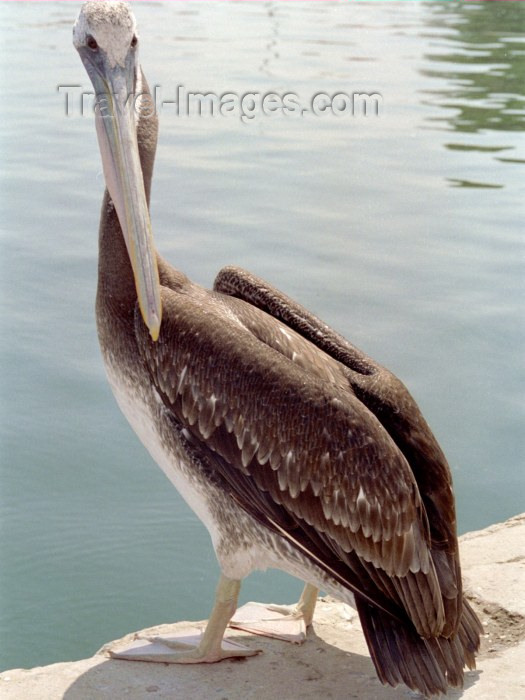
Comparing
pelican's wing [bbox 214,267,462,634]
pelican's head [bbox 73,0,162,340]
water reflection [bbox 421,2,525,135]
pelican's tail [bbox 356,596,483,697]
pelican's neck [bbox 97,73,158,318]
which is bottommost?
pelican's tail [bbox 356,596,483,697]

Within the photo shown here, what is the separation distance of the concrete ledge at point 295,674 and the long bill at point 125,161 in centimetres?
124

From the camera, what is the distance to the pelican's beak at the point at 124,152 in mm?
3186

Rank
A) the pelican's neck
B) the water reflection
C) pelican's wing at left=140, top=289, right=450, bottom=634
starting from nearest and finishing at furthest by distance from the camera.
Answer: pelican's wing at left=140, top=289, right=450, bottom=634, the pelican's neck, the water reflection

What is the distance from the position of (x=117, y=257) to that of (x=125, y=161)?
1.07 feet

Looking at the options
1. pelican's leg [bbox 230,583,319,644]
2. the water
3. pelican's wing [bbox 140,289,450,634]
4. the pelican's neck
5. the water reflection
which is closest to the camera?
pelican's wing [bbox 140,289,450,634]

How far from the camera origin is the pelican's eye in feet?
10.4

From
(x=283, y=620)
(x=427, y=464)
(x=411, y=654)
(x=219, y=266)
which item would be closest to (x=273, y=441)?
(x=427, y=464)

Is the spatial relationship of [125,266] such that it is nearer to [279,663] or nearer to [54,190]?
[279,663]

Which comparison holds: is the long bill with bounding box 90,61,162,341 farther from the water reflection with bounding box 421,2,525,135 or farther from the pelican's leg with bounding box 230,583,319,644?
the water reflection with bounding box 421,2,525,135

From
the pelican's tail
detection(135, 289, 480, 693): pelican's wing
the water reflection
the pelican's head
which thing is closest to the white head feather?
the pelican's head

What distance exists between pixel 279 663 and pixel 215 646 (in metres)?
0.22

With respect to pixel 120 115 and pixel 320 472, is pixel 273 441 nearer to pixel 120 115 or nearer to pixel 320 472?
pixel 320 472

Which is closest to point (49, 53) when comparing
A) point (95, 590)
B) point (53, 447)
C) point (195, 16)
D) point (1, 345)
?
point (195, 16)

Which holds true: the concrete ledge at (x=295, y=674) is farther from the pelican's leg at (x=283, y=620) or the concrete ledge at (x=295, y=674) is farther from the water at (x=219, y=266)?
the water at (x=219, y=266)
